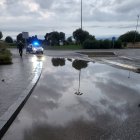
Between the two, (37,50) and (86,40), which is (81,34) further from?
(37,50)

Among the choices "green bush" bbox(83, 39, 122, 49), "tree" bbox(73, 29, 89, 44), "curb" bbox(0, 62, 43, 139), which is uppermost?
"curb" bbox(0, 62, 43, 139)

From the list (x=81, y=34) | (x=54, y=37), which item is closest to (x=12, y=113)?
(x=81, y=34)

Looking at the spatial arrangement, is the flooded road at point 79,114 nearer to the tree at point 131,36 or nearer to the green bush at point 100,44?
the green bush at point 100,44

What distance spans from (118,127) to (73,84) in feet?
20.8

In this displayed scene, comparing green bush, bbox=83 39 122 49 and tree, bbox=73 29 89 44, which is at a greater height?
tree, bbox=73 29 89 44

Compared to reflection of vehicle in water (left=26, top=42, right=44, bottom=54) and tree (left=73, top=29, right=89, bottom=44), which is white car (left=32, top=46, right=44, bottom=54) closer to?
reflection of vehicle in water (left=26, top=42, right=44, bottom=54)

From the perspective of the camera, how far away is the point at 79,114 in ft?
25.4

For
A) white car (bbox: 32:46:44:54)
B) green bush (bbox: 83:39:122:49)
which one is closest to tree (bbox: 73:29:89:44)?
green bush (bbox: 83:39:122:49)

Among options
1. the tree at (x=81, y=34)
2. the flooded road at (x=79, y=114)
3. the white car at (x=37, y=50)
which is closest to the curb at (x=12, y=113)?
the flooded road at (x=79, y=114)

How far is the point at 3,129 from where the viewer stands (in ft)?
20.8

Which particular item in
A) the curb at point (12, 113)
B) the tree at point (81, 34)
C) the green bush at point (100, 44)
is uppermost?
the curb at point (12, 113)

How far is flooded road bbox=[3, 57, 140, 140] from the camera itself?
6242 millimetres

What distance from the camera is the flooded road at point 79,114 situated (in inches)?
246

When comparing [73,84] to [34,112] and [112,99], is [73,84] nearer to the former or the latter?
[112,99]
